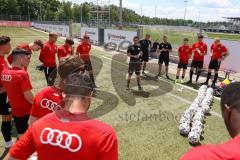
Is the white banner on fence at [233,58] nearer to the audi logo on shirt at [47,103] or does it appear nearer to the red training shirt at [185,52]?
the red training shirt at [185,52]

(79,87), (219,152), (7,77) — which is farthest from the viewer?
(7,77)

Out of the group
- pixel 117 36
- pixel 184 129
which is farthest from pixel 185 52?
pixel 117 36

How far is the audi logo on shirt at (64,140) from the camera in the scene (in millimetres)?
2064

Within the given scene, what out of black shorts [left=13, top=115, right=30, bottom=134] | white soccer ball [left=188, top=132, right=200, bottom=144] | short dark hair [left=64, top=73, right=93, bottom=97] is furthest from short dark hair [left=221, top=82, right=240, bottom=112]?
white soccer ball [left=188, top=132, right=200, bottom=144]

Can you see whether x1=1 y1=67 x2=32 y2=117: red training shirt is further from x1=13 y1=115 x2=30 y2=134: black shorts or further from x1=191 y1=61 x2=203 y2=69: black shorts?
x1=191 y1=61 x2=203 y2=69: black shorts

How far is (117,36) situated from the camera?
2447cm

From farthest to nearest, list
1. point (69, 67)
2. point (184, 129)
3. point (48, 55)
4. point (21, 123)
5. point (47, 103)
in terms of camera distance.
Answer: point (48, 55) < point (184, 129) < point (21, 123) < point (47, 103) < point (69, 67)

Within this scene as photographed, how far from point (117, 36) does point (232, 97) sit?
75.8ft

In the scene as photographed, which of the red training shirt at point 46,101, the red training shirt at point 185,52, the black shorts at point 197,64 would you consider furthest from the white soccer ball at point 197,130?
the red training shirt at point 185,52

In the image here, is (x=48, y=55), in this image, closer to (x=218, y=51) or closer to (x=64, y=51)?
(x=64, y=51)

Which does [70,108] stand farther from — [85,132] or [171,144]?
[171,144]

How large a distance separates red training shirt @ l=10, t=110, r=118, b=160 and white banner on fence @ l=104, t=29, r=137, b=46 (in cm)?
1963

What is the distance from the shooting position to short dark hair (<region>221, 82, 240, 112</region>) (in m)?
1.71

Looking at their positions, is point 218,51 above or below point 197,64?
above
